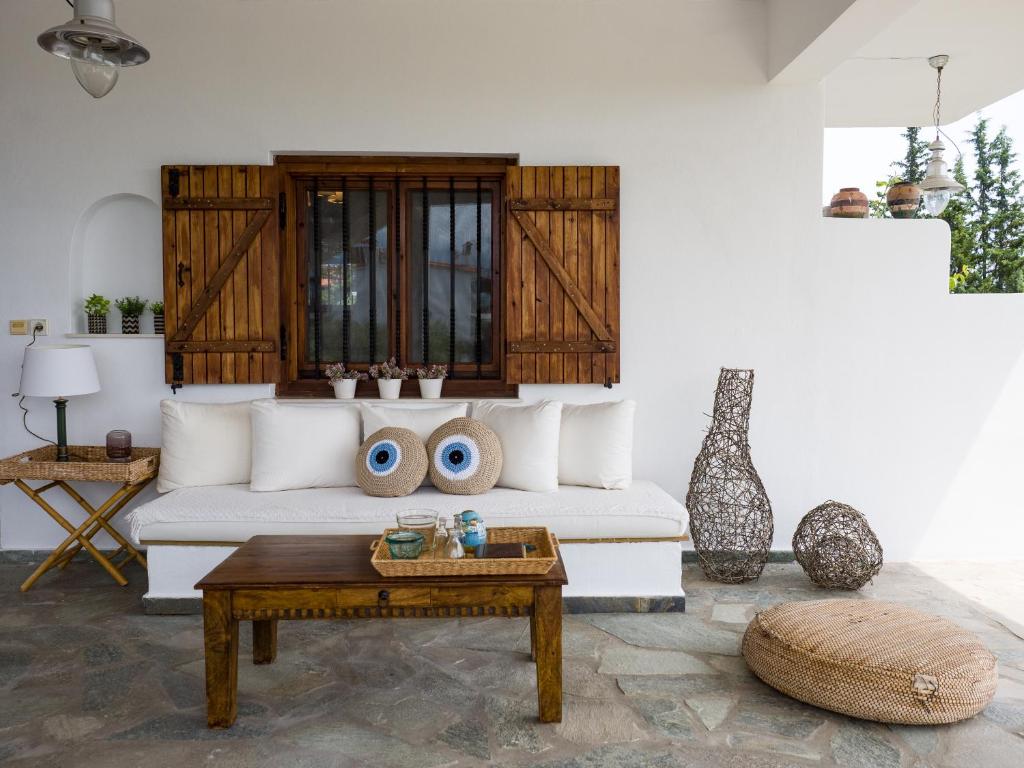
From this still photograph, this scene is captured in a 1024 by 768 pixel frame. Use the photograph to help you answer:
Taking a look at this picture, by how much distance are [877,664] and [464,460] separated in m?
2.09

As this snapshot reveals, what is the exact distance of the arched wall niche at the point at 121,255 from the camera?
4.77 meters

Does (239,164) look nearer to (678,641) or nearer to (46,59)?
(46,59)

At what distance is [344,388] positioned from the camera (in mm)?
4754

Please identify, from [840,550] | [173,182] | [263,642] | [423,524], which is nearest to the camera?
[423,524]

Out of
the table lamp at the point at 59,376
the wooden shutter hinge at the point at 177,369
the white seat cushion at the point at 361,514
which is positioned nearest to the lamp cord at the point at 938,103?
the white seat cushion at the point at 361,514

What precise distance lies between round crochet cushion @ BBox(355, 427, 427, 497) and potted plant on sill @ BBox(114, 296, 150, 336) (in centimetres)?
173

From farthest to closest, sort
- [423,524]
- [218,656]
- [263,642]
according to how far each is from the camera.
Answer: [263,642], [423,524], [218,656]

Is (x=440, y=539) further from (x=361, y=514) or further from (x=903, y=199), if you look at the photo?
(x=903, y=199)

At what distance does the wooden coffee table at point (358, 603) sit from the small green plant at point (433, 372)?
6.92ft

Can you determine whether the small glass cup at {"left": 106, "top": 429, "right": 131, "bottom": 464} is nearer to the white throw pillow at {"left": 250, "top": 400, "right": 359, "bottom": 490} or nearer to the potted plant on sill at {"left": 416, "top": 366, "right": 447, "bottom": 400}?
the white throw pillow at {"left": 250, "top": 400, "right": 359, "bottom": 490}

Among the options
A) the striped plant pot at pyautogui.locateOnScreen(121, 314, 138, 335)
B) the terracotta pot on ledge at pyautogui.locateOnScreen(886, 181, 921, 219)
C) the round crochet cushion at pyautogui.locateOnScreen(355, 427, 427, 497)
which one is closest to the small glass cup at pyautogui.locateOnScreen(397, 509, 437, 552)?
the round crochet cushion at pyautogui.locateOnScreen(355, 427, 427, 497)

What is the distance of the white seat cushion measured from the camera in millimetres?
3799

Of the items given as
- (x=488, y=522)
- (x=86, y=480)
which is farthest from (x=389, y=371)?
(x=86, y=480)

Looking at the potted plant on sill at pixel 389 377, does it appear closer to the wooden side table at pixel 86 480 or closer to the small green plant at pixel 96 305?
the wooden side table at pixel 86 480
